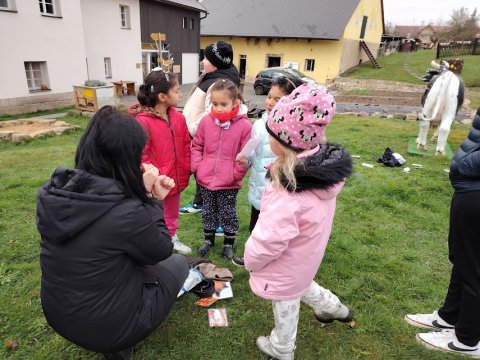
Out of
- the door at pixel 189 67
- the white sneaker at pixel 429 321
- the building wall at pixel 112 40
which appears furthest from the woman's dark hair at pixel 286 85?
the door at pixel 189 67

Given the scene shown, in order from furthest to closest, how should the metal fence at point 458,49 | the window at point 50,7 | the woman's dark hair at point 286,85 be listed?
the metal fence at point 458,49 → the window at point 50,7 → the woman's dark hair at point 286,85

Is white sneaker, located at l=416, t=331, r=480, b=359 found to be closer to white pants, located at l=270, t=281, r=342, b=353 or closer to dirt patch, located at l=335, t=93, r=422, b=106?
white pants, located at l=270, t=281, r=342, b=353

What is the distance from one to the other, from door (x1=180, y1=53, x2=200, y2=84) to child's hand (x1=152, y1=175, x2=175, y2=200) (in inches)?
966

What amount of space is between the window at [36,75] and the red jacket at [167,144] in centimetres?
1308

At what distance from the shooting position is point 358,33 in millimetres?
30125

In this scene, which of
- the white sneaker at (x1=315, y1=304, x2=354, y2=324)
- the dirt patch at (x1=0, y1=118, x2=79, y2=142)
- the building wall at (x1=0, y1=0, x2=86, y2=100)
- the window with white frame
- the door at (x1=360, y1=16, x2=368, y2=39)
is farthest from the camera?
the door at (x1=360, y1=16, x2=368, y2=39)

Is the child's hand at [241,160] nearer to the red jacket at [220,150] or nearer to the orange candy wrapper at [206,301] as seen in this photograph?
the red jacket at [220,150]

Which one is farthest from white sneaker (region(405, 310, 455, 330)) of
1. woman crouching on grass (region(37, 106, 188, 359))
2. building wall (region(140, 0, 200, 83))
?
building wall (region(140, 0, 200, 83))

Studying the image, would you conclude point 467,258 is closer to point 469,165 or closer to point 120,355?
point 469,165

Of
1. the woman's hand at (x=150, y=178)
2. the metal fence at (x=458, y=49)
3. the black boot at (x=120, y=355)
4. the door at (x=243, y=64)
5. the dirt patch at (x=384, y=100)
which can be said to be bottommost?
the black boot at (x=120, y=355)

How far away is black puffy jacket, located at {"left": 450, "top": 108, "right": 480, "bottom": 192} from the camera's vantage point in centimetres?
198

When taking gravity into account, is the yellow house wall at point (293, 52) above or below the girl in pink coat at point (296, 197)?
above

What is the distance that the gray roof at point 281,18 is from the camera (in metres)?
27.3

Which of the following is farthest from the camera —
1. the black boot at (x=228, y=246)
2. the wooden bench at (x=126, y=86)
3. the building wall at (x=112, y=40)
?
the wooden bench at (x=126, y=86)
